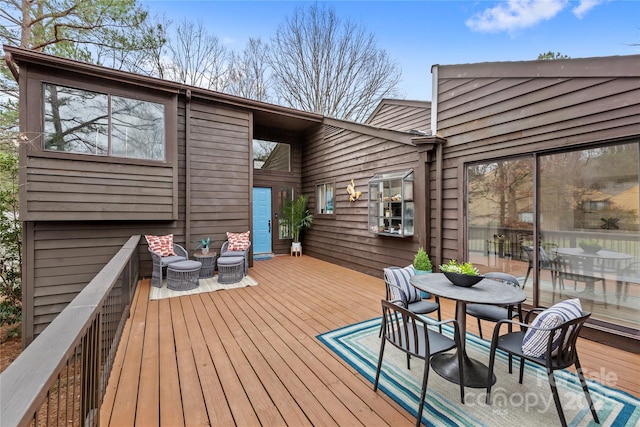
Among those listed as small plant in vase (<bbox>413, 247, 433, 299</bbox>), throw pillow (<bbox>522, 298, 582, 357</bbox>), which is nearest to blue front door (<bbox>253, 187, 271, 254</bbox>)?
small plant in vase (<bbox>413, 247, 433, 299</bbox>)

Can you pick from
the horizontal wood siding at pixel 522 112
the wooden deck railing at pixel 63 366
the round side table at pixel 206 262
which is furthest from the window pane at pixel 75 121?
the horizontal wood siding at pixel 522 112

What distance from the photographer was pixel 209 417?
1766 mm

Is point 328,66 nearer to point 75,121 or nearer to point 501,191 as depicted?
point 75,121

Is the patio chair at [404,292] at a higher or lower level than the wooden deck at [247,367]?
higher

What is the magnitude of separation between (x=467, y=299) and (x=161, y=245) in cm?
493

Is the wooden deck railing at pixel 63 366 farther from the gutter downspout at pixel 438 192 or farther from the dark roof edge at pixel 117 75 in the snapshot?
the gutter downspout at pixel 438 192

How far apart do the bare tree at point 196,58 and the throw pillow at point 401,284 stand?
10383 millimetres

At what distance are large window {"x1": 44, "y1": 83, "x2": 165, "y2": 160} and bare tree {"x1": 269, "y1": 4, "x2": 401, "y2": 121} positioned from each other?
668cm

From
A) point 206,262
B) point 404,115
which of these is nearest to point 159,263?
point 206,262

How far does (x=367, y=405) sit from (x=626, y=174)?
326 centimetres

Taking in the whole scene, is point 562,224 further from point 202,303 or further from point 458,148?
point 202,303

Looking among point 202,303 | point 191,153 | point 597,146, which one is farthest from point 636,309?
point 191,153

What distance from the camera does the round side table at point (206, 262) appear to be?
5.09m

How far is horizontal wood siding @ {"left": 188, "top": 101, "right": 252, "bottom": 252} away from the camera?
18.1ft
